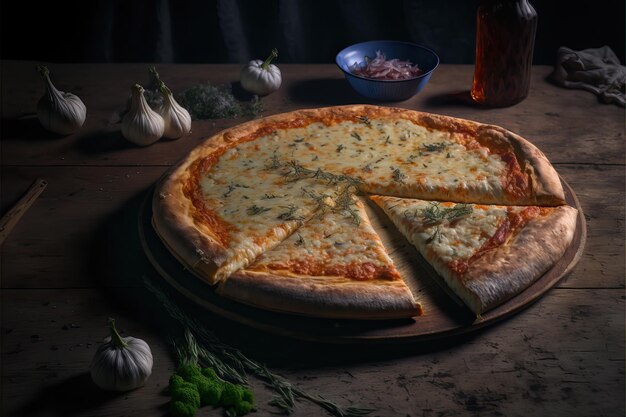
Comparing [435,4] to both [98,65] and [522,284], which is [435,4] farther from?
[522,284]

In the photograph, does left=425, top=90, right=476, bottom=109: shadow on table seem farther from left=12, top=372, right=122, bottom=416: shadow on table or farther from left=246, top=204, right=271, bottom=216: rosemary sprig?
left=12, top=372, right=122, bottom=416: shadow on table

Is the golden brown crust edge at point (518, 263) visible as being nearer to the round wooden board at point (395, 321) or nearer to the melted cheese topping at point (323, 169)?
the round wooden board at point (395, 321)

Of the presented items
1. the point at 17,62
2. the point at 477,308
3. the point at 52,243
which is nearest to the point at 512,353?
the point at 477,308

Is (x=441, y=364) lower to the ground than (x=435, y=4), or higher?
lower

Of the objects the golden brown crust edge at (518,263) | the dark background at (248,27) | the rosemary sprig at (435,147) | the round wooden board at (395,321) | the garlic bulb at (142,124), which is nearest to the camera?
the round wooden board at (395,321)

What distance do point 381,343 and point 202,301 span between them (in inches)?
34.1

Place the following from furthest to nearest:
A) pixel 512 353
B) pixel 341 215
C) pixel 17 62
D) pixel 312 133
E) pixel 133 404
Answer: pixel 17 62 → pixel 312 133 → pixel 341 215 → pixel 512 353 → pixel 133 404

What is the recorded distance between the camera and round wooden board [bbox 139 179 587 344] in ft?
11.2

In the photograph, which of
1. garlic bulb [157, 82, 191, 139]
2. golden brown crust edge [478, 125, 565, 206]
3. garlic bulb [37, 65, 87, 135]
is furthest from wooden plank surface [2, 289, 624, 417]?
garlic bulb [37, 65, 87, 135]

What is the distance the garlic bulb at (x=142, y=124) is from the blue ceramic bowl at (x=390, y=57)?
145 centimetres

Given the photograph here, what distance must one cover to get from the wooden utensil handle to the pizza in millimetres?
858

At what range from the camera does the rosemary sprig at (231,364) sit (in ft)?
10.3

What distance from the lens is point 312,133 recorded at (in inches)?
197

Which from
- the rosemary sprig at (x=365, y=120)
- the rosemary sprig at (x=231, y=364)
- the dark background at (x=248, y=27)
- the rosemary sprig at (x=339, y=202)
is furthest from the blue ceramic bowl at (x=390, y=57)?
the rosemary sprig at (x=231, y=364)
